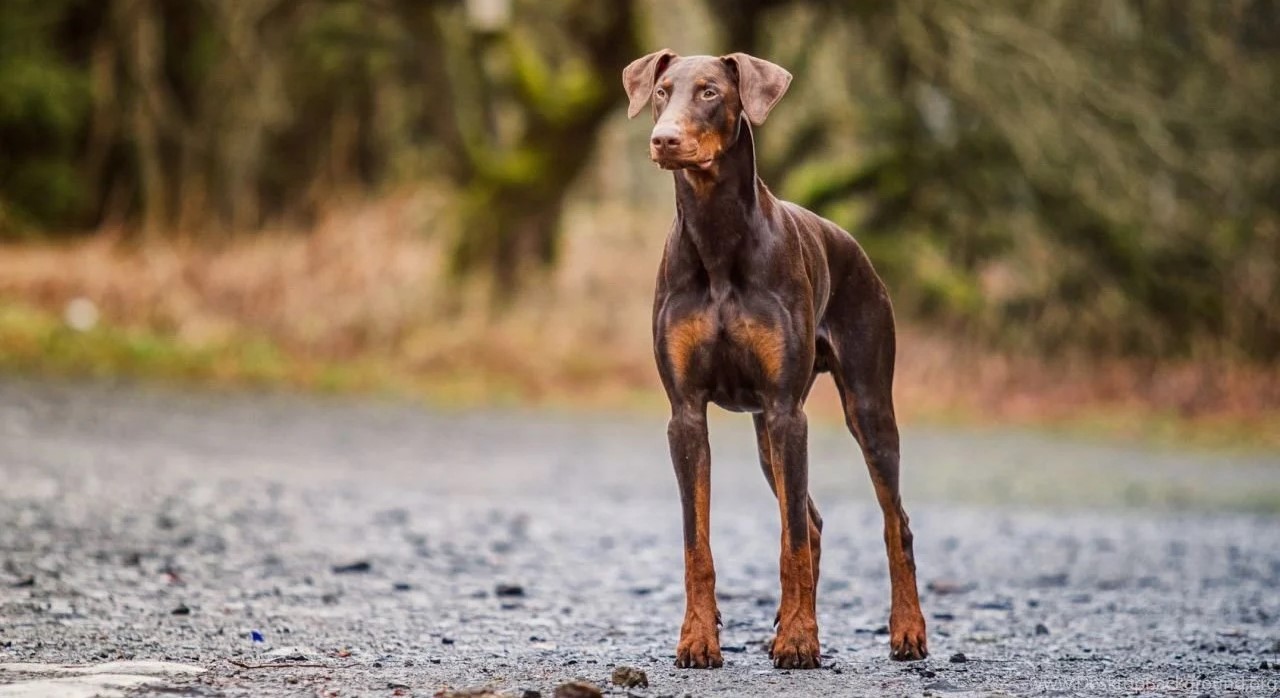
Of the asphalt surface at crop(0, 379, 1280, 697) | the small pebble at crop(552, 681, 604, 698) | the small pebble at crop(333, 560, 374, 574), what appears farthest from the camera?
the small pebble at crop(333, 560, 374, 574)

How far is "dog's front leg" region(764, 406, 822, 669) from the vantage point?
5895 millimetres

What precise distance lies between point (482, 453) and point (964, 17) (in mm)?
8943

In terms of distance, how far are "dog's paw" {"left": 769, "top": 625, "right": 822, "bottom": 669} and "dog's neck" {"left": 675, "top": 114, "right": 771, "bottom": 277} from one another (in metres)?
1.41

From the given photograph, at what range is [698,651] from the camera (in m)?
5.95

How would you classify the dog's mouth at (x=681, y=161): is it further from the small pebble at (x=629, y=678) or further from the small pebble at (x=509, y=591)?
the small pebble at (x=509, y=591)

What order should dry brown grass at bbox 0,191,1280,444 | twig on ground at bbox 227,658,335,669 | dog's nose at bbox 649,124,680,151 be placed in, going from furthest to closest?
1. dry brown grass at bbox 0,191,1280,444
2. twig on ground at bbox 227,658,335,669
3. dog's nose at bbox 649,124,680,151

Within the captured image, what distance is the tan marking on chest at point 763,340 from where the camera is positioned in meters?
5.82

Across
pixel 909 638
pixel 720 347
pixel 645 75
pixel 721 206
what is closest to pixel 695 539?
pixel 720 347

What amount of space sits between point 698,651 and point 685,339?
1185 mm

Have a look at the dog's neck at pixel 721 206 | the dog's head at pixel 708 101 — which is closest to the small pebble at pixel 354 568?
the dog's neck at pixel 721 206

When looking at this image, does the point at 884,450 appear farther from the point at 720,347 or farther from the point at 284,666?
the point at 284,666

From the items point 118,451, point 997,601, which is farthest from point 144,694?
point 118,451

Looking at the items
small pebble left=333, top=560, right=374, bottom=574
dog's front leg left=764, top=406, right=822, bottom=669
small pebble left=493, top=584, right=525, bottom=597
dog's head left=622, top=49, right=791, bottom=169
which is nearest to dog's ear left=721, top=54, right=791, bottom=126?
dog's head left=622, top=49, right=791, bottom=169

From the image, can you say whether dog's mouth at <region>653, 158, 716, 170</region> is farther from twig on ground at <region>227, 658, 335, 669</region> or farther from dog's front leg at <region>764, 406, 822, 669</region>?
twig on ground at <region>227, 658, 335, 669</region>
